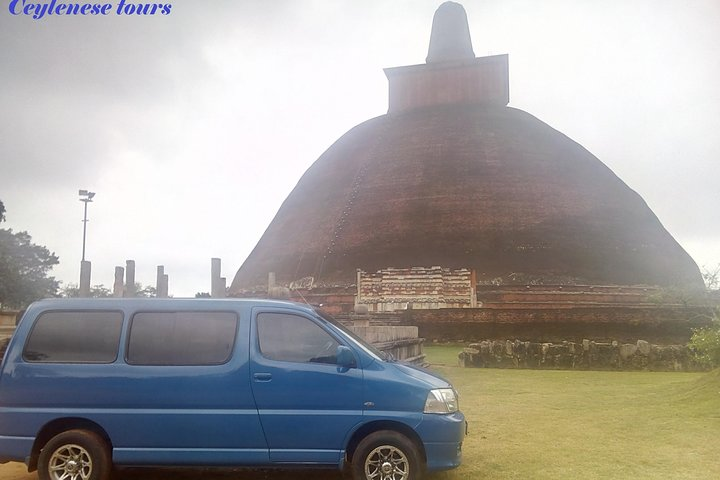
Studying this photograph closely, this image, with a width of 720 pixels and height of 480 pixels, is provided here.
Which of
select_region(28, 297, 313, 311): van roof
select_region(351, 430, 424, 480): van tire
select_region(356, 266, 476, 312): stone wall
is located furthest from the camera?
select_region(356, 266, 476, 312): stone wall

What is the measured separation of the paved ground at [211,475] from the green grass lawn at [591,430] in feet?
3.60

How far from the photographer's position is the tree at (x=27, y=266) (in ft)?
131

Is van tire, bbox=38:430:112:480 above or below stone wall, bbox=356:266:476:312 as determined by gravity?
below

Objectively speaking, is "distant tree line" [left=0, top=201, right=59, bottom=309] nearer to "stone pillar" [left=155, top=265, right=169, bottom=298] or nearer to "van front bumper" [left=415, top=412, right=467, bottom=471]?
"stone pillar" [left=155, top=265, right=169, bottom=298]

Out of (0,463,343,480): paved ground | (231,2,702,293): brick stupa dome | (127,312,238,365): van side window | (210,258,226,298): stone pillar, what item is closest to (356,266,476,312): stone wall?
(231,2,702,293): brick stupa dome

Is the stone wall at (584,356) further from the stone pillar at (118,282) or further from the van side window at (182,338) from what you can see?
the van side window at (182,338)

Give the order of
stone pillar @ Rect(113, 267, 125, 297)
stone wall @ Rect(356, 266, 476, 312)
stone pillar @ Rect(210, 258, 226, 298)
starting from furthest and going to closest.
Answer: stone wall @ Rect(356, 266, 476, 312) < stone pillar @ Rect(210, 258, 226, 298) < stone pillar @ Rect(113, 267, 125, 297)

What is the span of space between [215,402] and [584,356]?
521 inches

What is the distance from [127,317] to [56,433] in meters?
1.11

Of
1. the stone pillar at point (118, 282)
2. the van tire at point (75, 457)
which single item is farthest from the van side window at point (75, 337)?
the stone pillar at point (118, 282)

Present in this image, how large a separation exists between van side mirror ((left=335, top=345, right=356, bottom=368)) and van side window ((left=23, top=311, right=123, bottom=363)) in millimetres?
1903

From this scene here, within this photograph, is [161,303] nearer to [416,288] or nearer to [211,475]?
[211,475]

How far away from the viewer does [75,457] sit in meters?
5.29

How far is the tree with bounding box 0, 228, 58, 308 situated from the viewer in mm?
40028
